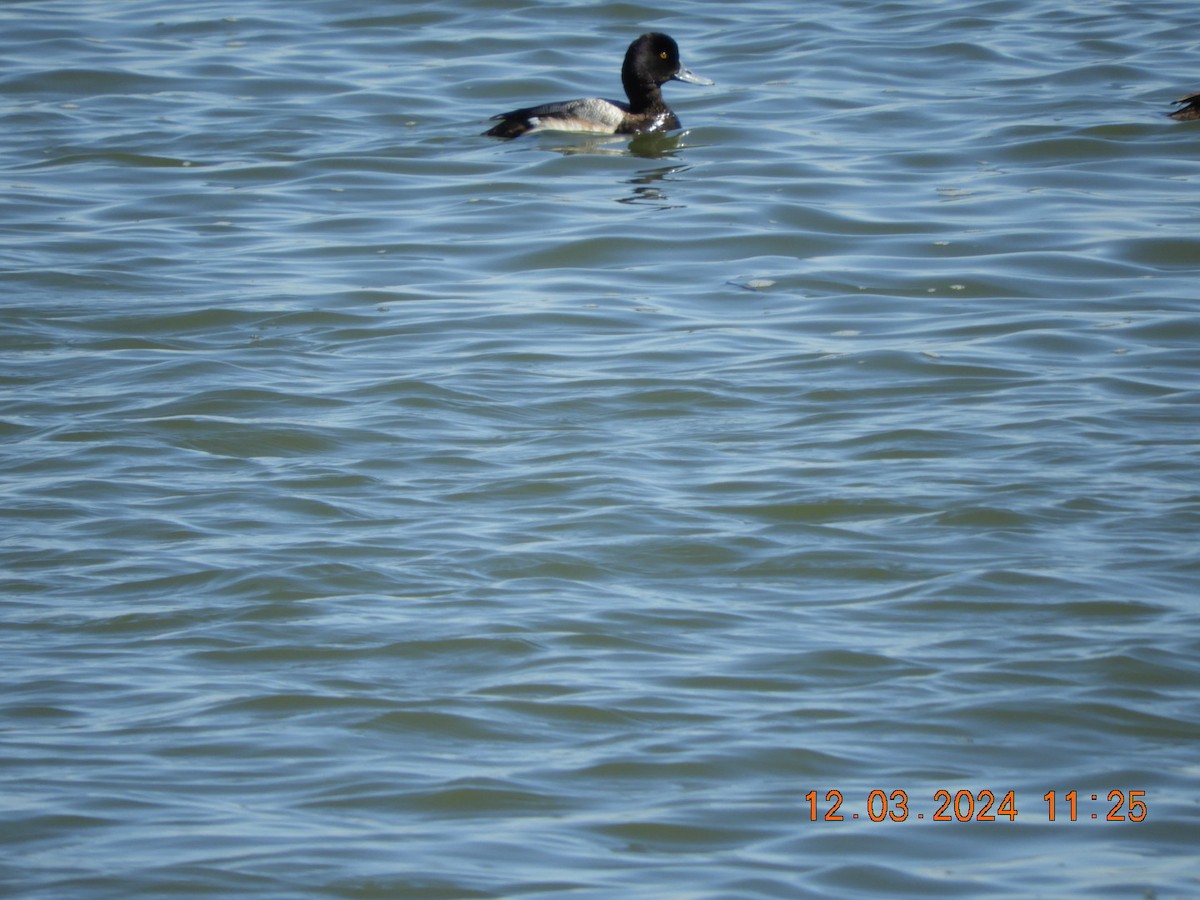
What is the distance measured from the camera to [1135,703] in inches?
163

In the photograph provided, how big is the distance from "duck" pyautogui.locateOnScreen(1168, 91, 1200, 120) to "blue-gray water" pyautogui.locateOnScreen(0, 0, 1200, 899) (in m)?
0.21

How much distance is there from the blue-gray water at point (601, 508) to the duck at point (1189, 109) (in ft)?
0.70

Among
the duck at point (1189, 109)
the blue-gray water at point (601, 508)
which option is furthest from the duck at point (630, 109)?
the duck at point (1189, 109)

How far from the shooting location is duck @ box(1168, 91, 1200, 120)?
10773mm

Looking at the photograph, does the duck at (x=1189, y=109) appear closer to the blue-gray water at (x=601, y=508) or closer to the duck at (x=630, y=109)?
the blue-gray water at (x=601, y=508)

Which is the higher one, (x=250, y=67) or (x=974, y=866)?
(x=250, y=67)

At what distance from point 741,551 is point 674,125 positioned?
282 inches

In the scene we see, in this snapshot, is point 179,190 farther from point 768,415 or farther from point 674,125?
point 768,415

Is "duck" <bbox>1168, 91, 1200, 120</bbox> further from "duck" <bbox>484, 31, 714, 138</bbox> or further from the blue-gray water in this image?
"duck" <bbox>484, 31, 714, 138</bbox>

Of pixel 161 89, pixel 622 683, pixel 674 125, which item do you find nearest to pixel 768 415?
pixel 622 683

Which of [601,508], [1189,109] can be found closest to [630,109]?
[1189,109]

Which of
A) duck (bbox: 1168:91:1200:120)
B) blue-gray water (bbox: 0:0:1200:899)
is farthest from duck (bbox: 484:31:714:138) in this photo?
duck (bbox: 1168:91:1200:120)

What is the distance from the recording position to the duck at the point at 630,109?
37.2ft

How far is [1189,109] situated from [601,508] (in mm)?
6911
